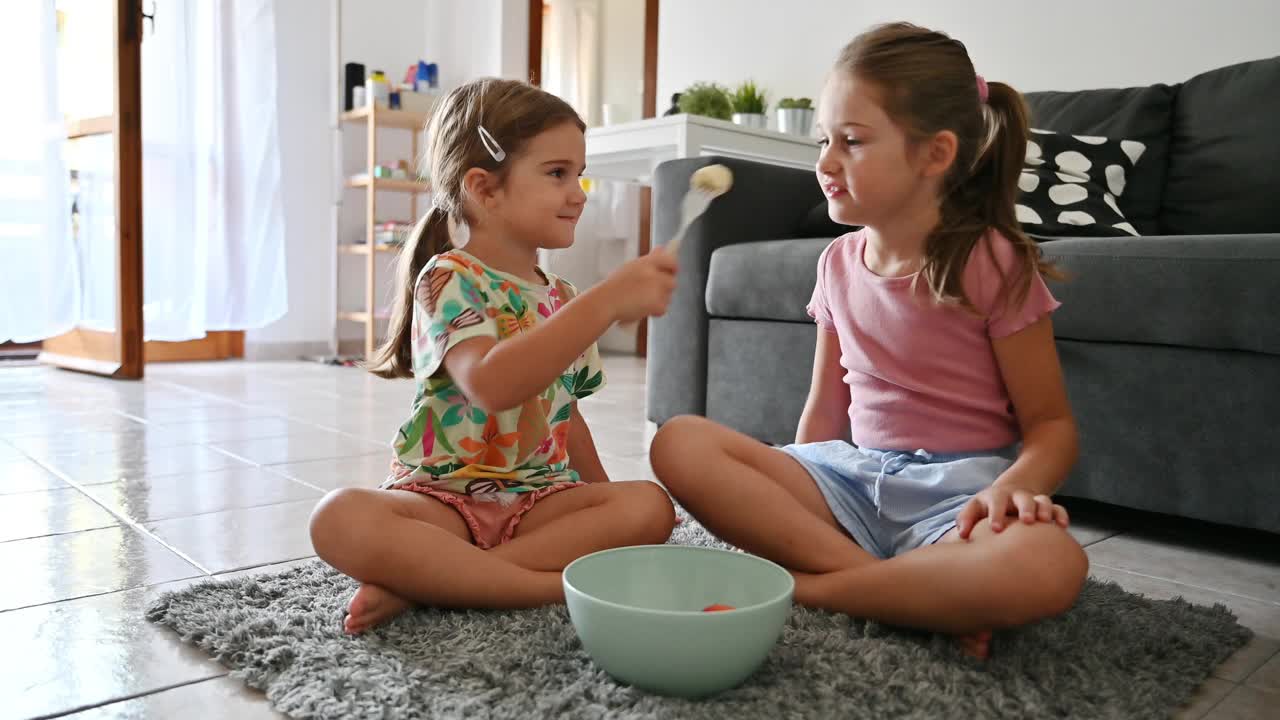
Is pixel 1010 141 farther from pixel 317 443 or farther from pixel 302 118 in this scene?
pixel 302 118

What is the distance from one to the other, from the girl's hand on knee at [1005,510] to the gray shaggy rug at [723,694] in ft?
0.35

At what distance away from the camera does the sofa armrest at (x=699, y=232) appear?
6.27ft

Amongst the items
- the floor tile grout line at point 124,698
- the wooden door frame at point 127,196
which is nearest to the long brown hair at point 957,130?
the floor tile grout line at point 124,698

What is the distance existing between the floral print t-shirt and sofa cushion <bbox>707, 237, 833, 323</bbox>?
0.73 m

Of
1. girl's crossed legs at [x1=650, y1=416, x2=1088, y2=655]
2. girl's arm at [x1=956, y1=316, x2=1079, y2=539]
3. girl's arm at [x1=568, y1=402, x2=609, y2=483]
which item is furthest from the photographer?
girl's arm at [x1=568, y1=402, x2=609, y2=483]

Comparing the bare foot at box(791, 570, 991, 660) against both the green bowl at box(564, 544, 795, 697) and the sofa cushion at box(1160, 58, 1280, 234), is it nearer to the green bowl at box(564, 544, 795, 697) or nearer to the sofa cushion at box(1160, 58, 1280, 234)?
the green bowl at box(564, 544, 795, 697)

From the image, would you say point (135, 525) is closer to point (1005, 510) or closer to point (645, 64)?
point (1005, 510)

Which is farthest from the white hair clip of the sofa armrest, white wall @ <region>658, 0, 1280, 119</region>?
white wall @ <region>658, 0, 1280, 119</region>

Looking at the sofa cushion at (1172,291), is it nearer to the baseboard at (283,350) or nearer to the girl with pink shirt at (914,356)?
the girl with pink shirt at (914,356)

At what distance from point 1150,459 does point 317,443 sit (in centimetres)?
147

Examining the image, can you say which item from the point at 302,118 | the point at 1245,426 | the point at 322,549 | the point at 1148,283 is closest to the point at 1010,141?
the point at 1148,283

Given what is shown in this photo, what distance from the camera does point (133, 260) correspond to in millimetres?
3086

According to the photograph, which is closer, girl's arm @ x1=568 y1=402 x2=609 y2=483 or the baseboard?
girl's arm @ x1=568 y1=402 x2=609 y2=483

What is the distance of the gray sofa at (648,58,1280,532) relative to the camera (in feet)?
3.98
